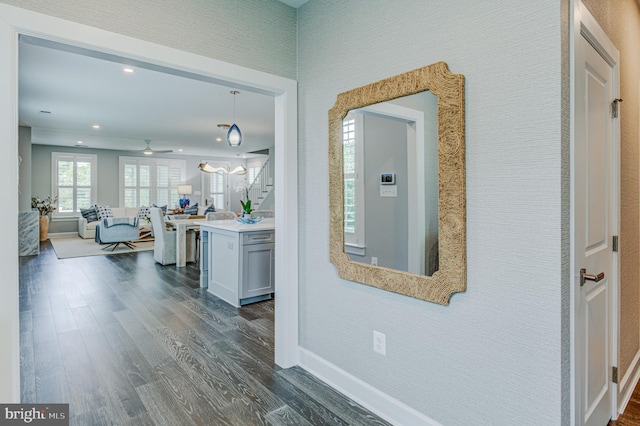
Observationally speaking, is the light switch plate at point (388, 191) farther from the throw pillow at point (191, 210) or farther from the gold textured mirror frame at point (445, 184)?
the throw pillow at point (191, 210)

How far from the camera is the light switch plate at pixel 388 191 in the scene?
200cm

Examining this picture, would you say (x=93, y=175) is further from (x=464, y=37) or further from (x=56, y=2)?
(x=464, y=37)

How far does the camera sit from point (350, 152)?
2.22 m

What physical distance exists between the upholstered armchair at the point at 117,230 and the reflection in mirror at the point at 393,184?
746 cm

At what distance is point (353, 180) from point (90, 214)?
404 inches

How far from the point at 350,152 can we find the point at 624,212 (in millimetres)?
1765

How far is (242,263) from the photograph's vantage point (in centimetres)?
403

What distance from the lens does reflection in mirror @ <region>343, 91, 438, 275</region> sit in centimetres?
178

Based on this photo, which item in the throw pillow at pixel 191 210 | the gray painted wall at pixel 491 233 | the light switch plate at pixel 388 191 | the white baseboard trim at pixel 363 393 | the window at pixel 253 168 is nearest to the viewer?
the gray painted wall at pixel 491 233

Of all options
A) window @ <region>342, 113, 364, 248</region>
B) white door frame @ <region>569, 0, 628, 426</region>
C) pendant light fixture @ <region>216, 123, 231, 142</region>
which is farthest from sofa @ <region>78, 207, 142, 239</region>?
white door frame @ <region>569, 0, 628, 426</region>

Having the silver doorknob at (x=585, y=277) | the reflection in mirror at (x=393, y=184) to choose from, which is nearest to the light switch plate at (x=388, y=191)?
the reflection in mirror at (x=393, y=184)

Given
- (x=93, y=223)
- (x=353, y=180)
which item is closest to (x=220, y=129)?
(x=93, y=223)

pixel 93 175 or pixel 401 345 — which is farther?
pixel 93 175
